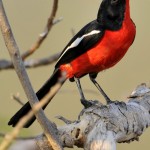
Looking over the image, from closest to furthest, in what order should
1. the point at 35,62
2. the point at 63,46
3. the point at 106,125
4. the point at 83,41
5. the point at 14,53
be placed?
the point at 14,53 → the point at 35,62 → the point at 106,125 → the point at 83,41 → the point at 63,46

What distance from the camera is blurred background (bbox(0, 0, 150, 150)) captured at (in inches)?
171

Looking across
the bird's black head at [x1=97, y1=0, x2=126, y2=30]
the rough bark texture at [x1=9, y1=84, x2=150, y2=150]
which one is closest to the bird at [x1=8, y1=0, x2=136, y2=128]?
the bird's black head at [x1=97, y1=0, x2=126, y2=30]

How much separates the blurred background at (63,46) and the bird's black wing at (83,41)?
1303 millimetres

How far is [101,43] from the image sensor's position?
9.36 feet

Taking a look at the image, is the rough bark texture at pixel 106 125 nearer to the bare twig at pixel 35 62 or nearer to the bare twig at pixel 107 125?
the bare twig at pixel 107 125

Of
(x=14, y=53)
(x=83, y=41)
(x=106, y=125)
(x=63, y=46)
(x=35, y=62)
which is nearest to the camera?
(x=14, y=53)

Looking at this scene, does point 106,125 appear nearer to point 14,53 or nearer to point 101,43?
point 101,43

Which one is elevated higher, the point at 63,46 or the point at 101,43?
the point at 63,46

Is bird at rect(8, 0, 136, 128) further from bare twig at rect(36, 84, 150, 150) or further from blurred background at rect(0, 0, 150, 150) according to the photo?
blurred background at rect(0, 0, 150, 150)

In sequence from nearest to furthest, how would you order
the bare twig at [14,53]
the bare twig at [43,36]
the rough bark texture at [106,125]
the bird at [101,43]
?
the bare twig at [14,53], the bare twig at [43,36], the rough bark texture at [106,125], the bird at [101,43]

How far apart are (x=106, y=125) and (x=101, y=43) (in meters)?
0.68


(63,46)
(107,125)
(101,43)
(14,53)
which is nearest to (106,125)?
(107,125)

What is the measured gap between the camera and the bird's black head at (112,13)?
286 centimetres

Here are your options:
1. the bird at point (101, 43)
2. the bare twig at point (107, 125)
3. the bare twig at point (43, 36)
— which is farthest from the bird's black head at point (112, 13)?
the bare twig at point (43, 36)
